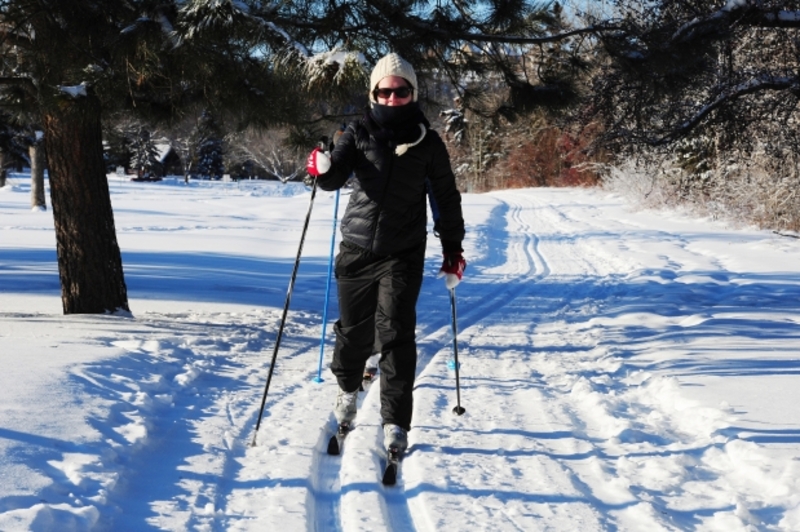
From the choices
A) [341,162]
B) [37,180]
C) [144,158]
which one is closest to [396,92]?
[341,162]

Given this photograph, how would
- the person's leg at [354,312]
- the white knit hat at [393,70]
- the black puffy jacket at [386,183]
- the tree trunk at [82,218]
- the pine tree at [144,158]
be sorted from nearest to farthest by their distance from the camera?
the white knit hat at [393,70] < the black puffy jacket at [386,183] < the person's leg at [354,312] < the tree trunk at [82,218] < the pine tree at [144,158]

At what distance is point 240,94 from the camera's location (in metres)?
5.82

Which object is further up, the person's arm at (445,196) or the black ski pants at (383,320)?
the person's arm at (445,196)

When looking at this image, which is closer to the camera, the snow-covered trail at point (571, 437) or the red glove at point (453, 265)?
the snow-covered trail at point (571, 437)

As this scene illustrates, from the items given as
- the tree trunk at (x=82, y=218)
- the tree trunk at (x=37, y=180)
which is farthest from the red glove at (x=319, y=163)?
the tree trunk at (x=37, y=180)

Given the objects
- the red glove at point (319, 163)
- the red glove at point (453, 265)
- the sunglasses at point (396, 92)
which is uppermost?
the sunglasses at point (396, 92)

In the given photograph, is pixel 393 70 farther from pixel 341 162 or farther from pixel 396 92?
pixel 341 162

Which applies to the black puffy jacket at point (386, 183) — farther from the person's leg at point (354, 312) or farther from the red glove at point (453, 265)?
the red glove at point (453, 265)

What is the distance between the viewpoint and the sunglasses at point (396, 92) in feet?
12.8

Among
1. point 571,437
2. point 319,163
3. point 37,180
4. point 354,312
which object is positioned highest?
point 37,180

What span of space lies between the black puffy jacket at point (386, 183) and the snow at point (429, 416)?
1.17 metres

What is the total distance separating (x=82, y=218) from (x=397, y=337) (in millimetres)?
4751

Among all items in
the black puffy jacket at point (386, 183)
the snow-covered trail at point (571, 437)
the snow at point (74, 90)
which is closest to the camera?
the snow-covered trail at point (571, 437)

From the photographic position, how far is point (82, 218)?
7.45 metres
